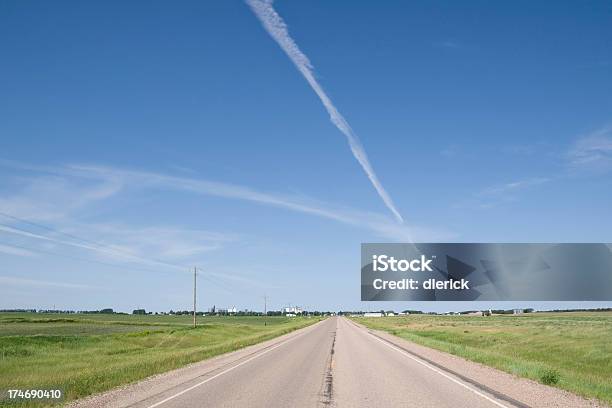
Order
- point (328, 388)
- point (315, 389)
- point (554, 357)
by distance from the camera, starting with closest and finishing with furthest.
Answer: point (315, 389), point (328, 388), point (554, 357)

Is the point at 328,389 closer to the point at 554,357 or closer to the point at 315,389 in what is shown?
the point at 315,389

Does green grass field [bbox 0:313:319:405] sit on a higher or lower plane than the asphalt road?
lower

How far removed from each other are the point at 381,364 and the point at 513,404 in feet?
36.0

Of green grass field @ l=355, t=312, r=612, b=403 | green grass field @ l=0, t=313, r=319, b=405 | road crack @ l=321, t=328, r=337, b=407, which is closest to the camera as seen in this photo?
road crack @ l=321, t=328, r=337, b=407

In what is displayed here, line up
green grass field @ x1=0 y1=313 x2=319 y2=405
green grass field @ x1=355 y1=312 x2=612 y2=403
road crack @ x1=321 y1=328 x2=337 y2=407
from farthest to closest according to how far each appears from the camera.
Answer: green grass field @ x1=355 y1=312 x2=612 y2=403, green grass field @ x1=0 y1=313 x2=319 y2=405, road crack @ x1=321 y1=328 x2=337 y2=407

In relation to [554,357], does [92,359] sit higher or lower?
higher

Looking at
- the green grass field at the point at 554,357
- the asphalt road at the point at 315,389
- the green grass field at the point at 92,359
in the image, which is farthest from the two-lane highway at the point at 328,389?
the green grass field at the point at 92,359

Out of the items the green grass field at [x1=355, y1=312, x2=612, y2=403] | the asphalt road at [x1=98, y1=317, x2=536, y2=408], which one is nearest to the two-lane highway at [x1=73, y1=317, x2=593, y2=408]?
the asphalt road at [x1=98, y1=317, x2=536, y2=408]

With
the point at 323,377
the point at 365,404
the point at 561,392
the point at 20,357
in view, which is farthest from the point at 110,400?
the point at 20,357

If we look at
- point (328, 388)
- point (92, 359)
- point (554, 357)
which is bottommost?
point (554, 357)

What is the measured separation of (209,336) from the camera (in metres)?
59.8

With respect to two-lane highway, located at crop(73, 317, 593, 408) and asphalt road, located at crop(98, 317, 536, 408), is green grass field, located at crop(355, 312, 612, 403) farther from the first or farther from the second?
asphalt road, located at crop(98, 317, 536, 408)

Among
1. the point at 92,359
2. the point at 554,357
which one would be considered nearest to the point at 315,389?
the point at 92,359

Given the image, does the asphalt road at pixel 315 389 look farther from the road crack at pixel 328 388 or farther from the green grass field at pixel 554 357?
→ the green grass field at pixel 554 357
